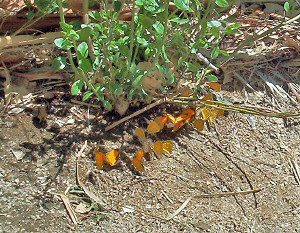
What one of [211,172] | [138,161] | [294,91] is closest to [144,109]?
[138,161]

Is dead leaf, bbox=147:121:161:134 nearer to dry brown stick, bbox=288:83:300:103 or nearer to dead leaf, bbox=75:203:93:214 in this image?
dead leaf, bbox=75:203:93:214

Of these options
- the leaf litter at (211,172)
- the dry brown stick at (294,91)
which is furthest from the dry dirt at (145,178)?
the dry brown stick at (294,91)

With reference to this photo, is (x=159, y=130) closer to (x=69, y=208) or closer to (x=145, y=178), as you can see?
(x=145, y=178)

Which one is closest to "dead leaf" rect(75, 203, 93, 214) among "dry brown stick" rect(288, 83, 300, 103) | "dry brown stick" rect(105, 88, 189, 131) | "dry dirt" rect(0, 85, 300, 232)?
"dry dirt" rect(0, 85, 300, 232)

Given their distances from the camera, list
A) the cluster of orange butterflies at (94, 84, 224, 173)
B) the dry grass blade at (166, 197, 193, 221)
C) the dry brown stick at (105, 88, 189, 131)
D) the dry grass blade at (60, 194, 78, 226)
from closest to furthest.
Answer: the dry grass blade at (60, 194, 78, 226) → the dry grass blade at (166, 197, 193, 221) → the cluster of orange butterflies at (94, 84, 224, 173) → the dry brown stick at (105, 88, 189, 131)

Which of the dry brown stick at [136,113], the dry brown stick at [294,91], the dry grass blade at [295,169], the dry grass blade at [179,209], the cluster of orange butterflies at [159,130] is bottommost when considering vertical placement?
the dry grass blade at [295,169]

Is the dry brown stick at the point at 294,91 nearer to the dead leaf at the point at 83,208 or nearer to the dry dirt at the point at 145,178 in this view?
the dry dirt at the point at 145,178
